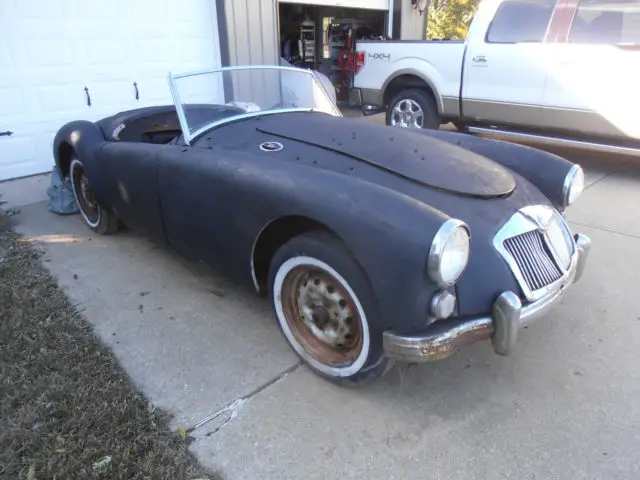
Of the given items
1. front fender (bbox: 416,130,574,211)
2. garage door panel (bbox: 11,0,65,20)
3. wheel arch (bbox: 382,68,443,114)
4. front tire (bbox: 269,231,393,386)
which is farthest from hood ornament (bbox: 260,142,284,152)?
wheel arch (bbox: 382,68,443,114)

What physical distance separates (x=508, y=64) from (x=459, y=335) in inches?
202

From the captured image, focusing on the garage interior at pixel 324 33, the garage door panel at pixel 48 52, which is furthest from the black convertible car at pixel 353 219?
the garage interior at pixel 324 33

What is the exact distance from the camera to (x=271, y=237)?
2.65m

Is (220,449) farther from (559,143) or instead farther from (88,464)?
(559,143)

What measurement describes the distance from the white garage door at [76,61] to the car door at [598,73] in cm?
485

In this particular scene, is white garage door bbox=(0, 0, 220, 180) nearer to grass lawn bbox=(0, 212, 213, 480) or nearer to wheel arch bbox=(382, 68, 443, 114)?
wheel arch bbox=(382, 68, 443, 114)

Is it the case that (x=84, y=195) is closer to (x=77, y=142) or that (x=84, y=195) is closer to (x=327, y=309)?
(x=77, y=142)

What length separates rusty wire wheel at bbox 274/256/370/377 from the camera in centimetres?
232

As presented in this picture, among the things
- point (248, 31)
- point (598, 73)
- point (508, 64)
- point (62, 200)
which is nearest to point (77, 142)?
point (62, 200)

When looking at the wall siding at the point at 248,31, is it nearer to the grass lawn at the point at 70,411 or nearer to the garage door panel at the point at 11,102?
the garage door panel at the point at 11,102

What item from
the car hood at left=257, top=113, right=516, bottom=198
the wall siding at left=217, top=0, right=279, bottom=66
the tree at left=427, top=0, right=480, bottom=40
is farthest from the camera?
the tree at left=427, top=0, right=480, bottom=40

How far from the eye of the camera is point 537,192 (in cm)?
280

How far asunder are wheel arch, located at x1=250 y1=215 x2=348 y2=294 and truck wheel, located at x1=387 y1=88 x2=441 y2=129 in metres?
4.91

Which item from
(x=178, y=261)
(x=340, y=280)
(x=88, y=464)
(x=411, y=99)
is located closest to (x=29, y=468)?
(x=88, y=464)
